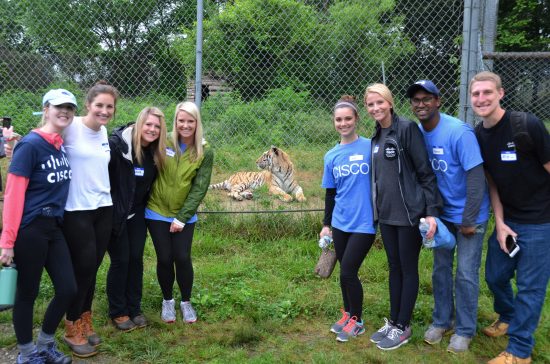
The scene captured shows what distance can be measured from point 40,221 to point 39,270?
1.02 ft

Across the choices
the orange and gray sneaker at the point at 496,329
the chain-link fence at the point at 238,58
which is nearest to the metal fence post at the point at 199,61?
the chain-link fence at the point at 238,58

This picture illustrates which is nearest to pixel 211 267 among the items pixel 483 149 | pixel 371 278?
pixel 371 278

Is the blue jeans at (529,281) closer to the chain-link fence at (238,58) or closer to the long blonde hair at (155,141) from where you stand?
the long blonde hair at (155,141)

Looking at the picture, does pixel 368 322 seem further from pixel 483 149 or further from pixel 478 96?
pixel 478 96

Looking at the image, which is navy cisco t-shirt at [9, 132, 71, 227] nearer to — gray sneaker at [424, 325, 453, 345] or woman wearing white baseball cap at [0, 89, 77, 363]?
woman wearing white baseball cap at [0, 89, 77, 363]

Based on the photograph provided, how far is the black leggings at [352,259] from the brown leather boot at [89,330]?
188cm

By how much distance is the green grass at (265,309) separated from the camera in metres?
3.41

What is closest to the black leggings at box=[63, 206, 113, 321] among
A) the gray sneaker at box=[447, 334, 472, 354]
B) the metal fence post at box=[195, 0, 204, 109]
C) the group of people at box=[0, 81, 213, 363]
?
the group of people at box=[0, 81, 213, 363]

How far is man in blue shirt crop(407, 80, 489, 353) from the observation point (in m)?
3.15

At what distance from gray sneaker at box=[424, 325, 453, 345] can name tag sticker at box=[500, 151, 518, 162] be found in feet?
4.47

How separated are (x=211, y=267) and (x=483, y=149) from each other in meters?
2.91

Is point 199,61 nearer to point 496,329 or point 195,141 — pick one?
point 195,141

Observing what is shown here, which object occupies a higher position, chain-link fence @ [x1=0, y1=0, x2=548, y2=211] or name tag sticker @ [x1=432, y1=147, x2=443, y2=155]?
chain-link fence @ [x1=0, y1=0, x2=548, y2=211]

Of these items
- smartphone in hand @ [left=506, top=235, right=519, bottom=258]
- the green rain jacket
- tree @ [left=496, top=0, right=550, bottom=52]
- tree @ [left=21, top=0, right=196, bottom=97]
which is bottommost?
smartphone in hand @ [left=506, top=235, right=519, bottom=258]
